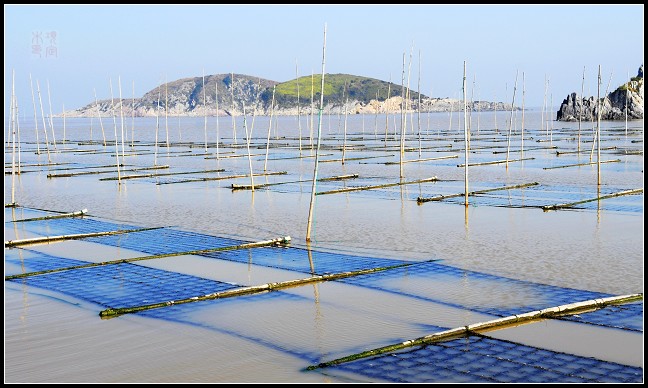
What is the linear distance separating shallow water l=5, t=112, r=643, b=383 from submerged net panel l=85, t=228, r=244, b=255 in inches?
11.2

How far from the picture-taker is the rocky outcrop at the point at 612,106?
5697 centimetres

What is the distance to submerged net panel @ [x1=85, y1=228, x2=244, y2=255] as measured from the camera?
9.54 m

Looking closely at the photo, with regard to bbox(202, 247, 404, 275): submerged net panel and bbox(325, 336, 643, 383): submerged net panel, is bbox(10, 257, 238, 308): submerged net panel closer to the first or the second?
bbox(202, 247, 404, 275): submerged net panel

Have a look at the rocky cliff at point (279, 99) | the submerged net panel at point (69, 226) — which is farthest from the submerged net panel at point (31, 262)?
the rocky cliff at point (279, 99)

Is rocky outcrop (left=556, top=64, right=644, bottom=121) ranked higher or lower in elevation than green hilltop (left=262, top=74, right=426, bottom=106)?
lower

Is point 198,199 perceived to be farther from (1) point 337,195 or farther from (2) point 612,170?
(2) point 612,170

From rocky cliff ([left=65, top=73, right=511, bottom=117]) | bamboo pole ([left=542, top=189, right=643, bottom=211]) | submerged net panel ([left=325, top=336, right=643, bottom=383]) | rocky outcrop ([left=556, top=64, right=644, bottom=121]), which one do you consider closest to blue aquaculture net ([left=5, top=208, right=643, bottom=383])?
submerged net panel ([left=325, top=336, right=643, bottom=383])

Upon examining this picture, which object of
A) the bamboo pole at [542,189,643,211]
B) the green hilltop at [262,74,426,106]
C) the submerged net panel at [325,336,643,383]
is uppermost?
the green hilltop at [262,74,426,106]

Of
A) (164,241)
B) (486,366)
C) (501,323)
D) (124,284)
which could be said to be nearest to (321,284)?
(124,284)

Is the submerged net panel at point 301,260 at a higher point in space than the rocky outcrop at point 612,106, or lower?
lower

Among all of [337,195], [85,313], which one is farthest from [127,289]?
[337,195]

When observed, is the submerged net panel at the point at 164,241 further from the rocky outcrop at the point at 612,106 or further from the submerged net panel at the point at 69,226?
the rocky outcrop at the point at 612,106

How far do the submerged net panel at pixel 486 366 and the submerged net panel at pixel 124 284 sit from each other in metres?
2.51

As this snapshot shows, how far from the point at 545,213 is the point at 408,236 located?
289 centimetres
